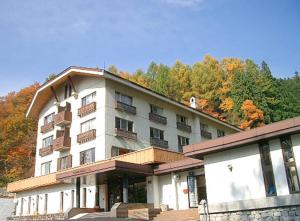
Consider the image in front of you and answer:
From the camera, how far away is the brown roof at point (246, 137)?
13898 mm

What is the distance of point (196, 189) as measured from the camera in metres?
22.5

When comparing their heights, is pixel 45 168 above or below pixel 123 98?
below

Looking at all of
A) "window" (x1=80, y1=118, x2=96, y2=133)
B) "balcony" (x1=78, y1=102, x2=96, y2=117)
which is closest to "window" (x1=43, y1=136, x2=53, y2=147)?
"window" (x1=80, y1=118, x2=96, y2=133)

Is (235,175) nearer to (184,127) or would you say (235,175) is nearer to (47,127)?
(184,127)

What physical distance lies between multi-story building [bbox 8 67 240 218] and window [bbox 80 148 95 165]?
0.27ft

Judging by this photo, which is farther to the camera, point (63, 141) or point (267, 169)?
point (63, 141)

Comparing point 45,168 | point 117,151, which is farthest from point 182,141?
point 45,168

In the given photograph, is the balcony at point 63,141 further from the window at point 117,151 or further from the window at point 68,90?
the window at point 117,151

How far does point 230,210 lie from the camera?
49.3ft

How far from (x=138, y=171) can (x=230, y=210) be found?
912 centimetres

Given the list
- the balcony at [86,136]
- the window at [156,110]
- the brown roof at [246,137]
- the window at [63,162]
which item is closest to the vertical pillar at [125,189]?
the balcony at [86,136]

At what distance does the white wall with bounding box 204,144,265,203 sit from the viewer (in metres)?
15.0

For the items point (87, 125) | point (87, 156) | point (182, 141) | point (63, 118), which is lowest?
point (87, 156)

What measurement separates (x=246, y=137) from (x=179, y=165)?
821 cm
